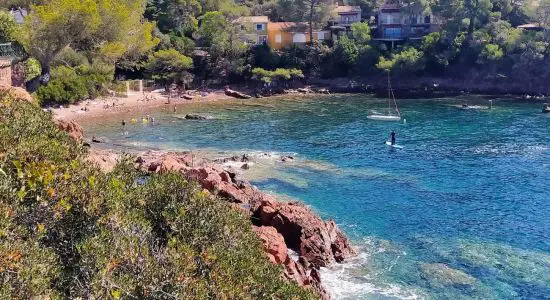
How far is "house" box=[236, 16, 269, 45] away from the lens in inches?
4158

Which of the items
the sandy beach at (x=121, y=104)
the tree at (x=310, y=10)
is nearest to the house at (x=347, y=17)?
the tree at (x=310, y=10)

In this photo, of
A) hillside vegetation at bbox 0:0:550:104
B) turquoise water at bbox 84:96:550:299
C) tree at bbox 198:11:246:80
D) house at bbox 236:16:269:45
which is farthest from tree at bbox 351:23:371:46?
turquoise water at bbox 84:96:550:299

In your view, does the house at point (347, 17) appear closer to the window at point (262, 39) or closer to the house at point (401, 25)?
the house at point (401, 25)

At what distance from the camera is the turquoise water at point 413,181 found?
31.5m

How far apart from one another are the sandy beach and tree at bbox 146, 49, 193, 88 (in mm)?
4342

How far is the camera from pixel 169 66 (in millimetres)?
96562

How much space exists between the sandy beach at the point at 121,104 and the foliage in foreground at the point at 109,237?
2139 inches

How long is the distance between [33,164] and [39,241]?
8.29 feet

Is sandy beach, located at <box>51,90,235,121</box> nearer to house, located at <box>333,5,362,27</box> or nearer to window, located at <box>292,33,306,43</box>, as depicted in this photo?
window, located at <box>292,33,306,43</box>

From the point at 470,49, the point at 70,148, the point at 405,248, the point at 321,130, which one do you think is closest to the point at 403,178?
the point at 405,248

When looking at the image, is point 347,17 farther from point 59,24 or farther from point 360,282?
point 360,282

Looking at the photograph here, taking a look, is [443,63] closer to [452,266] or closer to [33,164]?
[452,266]

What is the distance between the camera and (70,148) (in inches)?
847

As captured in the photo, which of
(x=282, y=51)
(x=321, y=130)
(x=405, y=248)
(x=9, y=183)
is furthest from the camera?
(x=282, y=51)
